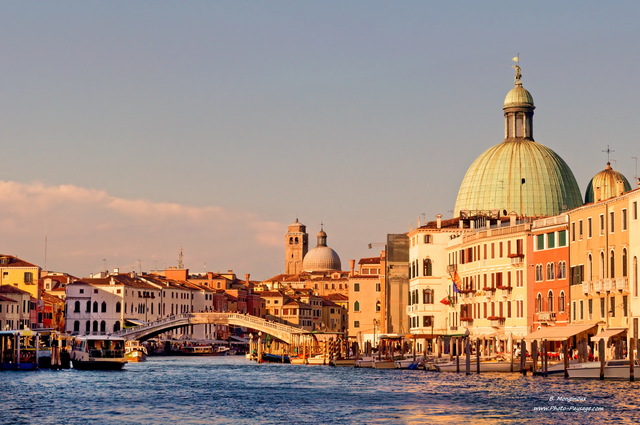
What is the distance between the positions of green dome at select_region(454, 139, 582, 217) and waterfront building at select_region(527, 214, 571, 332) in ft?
63.0

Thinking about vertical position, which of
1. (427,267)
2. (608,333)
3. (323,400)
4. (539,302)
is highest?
(427,267)

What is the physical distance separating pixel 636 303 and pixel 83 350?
97.2 feet

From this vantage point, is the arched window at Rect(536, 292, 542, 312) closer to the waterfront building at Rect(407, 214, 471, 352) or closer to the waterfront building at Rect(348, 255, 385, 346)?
the waterfront building at Rect(407, 214, 471, 352)

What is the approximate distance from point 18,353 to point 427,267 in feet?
79.5

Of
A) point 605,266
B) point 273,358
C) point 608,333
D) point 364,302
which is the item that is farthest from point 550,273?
point 364,302

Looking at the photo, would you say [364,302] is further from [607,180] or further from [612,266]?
[612,266]

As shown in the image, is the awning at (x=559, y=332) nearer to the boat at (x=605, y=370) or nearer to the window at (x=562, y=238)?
the boat at (x=605, y=370)

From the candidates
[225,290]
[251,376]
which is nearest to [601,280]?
[251,376]

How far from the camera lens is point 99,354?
2613 inches

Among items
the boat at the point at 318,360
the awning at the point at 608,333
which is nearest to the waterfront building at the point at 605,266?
the awning at the point at 608,333

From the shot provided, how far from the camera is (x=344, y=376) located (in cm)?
6219

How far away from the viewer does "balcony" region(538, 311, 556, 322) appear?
59.3 metres

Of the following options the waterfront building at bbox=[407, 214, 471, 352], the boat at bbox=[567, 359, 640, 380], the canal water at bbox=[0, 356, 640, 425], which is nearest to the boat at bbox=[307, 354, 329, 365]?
the waterfront building at bbox=[407, 214, 471, 352]

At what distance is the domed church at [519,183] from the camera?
266ft
